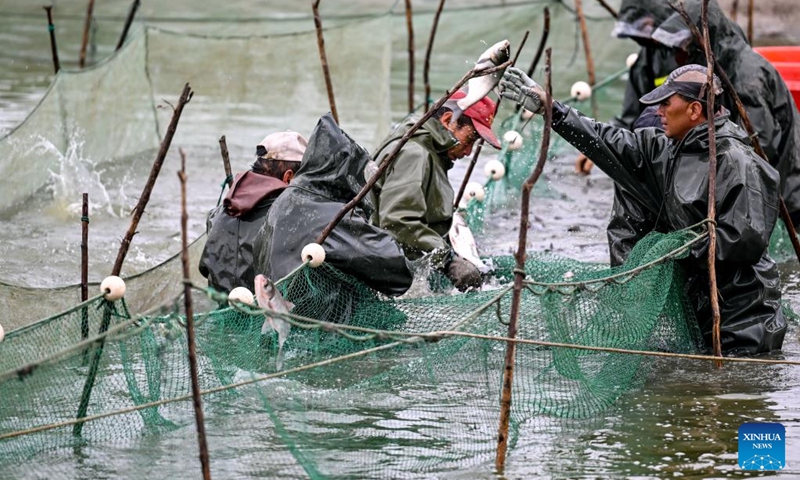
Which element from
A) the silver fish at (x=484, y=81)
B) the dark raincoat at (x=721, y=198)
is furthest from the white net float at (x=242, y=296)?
the dark raincoat at (x=721, y=198)

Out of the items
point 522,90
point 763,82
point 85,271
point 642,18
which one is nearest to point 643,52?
point 642,18

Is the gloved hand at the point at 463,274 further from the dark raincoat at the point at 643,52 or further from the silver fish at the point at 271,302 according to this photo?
the dark raincoat at the point at 643,52

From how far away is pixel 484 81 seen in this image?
6.14 meters

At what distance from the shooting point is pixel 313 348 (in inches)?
211

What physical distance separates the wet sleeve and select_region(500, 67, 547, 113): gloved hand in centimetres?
69

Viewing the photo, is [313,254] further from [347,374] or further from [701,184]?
[701,184]

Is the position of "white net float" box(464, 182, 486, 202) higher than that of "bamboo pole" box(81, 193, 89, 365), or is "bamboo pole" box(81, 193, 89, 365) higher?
"white net float" box(464, 182, 486, 202)

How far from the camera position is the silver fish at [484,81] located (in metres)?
5.62

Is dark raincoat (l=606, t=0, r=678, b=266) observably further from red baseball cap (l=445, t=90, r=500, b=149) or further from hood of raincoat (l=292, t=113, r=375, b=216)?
hood of raincoat (l=292, t=113, r=375, b=216)

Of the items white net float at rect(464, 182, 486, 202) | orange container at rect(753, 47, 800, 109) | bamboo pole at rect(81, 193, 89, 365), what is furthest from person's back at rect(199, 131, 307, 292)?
orange container at rect(753, 47, 800, 109)

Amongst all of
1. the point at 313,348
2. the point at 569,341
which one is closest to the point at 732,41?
the point at 569,341

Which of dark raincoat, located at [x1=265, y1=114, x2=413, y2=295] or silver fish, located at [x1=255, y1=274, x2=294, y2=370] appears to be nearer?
silver fish, located at [x1=255, y1=274, x2=294, y2=370]

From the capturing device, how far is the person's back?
20.2 ft

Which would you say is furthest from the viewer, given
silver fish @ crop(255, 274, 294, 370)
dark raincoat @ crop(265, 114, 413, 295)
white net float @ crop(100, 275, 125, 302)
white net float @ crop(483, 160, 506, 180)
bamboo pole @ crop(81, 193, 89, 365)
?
white net float @ crop(483, 160, 506, 180)
